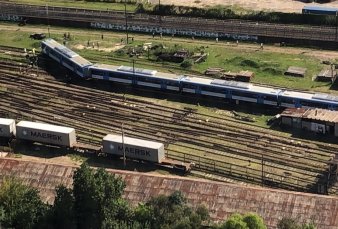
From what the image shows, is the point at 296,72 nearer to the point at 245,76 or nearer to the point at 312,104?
the point at 245,76

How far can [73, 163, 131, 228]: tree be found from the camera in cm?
4425

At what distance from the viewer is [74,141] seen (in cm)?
6438

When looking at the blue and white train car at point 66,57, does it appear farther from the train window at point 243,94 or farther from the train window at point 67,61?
the train window at point 243,94

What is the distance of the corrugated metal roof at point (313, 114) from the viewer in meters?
64.2

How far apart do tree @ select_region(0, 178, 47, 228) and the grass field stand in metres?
39.1

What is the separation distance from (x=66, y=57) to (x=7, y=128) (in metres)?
21.4

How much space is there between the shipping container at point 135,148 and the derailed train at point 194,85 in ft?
51.4

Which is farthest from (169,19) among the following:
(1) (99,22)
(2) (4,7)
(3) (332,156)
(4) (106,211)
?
(4) (106,211)

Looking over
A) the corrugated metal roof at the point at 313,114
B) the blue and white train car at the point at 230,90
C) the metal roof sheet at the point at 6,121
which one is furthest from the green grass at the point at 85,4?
the corrugated metal roof at the point at 313,114

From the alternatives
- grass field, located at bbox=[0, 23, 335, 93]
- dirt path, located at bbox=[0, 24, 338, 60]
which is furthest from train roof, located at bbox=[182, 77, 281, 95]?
dirt path, located at bbox=[0, 24, 338, 60]

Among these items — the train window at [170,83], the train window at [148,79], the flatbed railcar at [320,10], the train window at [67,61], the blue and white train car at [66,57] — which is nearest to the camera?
the train window at [170,83]

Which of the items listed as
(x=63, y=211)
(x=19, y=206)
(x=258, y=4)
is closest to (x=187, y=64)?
(x=258, y=4)

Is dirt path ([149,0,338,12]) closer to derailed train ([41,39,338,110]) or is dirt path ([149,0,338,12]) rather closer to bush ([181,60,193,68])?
bush ([181,60,193,68])

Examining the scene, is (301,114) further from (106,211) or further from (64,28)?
(64,28)
